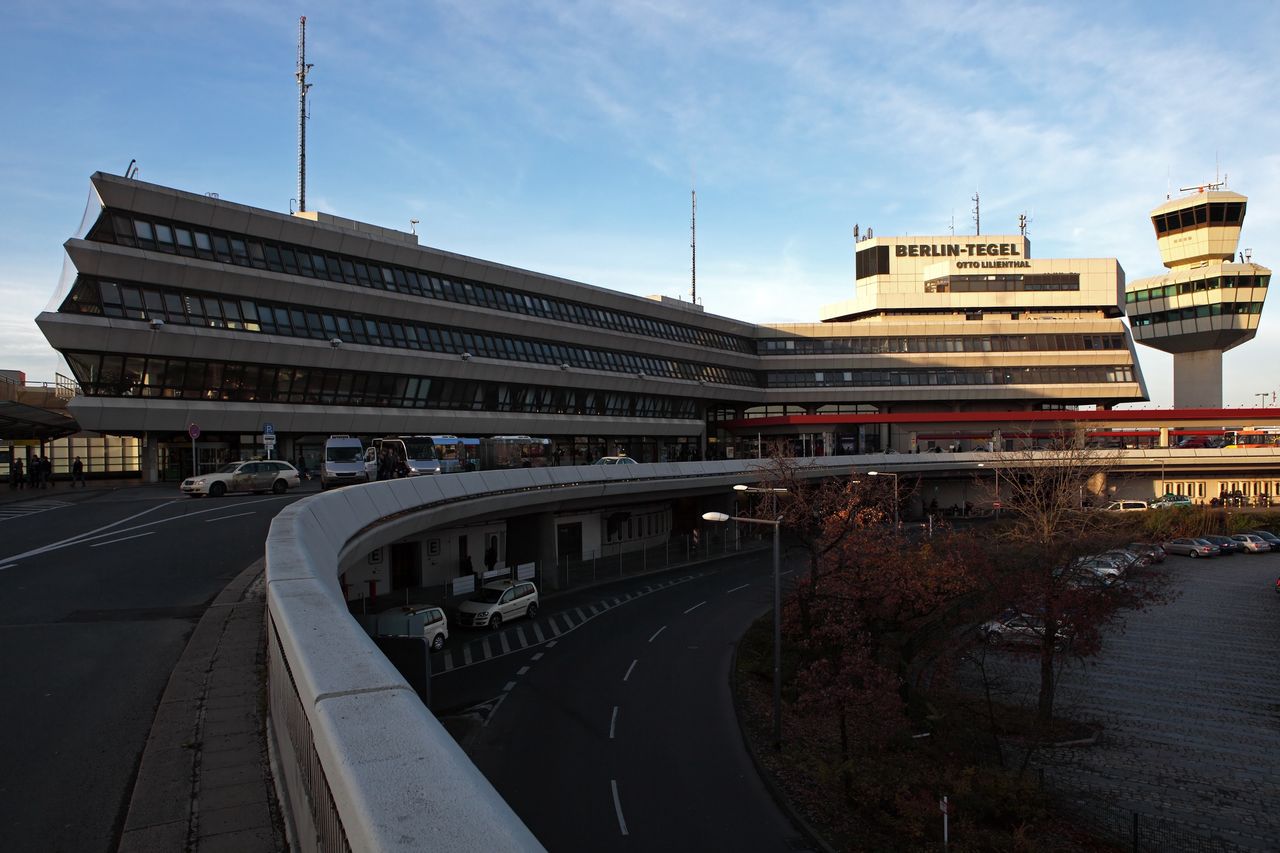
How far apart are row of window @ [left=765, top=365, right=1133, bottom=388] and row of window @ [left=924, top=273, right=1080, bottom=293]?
10.00 m

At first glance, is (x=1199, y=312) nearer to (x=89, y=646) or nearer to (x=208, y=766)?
(x=89, y=646)

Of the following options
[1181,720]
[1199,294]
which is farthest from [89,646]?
[1199,294]

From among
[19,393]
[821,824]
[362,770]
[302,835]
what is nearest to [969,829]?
[821,824]

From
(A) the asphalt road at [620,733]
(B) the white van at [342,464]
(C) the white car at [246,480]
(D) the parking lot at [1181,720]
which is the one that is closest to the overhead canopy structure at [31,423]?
(C) the white car at [246,480]

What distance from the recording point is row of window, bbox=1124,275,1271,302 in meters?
85.6

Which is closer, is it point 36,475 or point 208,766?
point 208,766

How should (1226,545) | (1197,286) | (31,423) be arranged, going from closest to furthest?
(31,423), (1226,545), (1197,286)

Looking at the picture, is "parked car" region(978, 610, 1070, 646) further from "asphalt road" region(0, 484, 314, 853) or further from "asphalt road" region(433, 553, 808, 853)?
"asphalt road" region(0, 484, 314, 853)

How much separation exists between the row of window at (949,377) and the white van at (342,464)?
5907 centimetres

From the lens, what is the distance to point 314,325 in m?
50.2

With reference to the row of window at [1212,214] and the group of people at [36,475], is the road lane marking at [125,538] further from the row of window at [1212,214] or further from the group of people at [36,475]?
the row of window at [1212,214]

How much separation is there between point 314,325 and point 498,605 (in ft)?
89.3

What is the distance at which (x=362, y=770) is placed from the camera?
2.93 m

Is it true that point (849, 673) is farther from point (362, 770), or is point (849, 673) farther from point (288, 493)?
point (288, 493)
